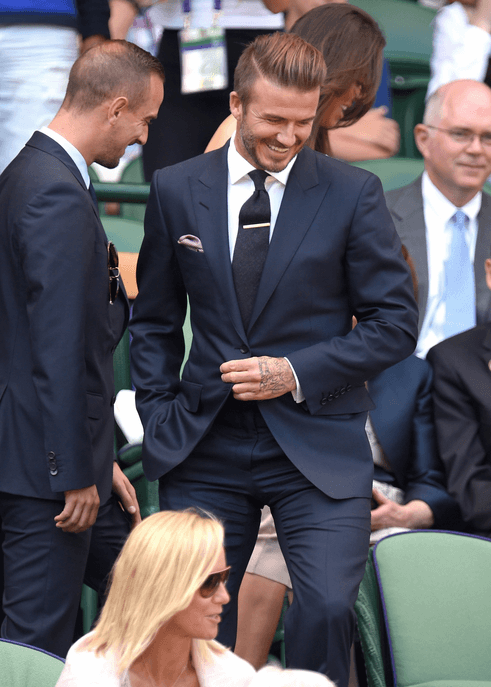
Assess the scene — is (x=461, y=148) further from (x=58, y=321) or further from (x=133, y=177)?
(x=58, y=321)

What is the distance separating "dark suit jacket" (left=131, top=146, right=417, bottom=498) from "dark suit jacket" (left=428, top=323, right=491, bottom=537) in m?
0.88

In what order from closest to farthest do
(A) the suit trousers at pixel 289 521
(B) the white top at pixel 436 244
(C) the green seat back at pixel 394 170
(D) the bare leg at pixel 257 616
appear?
(A) the suit trousers at pixel 289 521 → (D) the bare leg at pixel 257 616 → (B) the white top at pixel 436 244 → (C) the green seat back at pixel 394 170

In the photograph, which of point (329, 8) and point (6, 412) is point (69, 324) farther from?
point (329, 8)

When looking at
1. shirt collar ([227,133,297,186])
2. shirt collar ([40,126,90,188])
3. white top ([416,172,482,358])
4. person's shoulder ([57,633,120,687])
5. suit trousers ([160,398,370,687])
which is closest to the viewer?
person's shoulder ([57,633,120,687])

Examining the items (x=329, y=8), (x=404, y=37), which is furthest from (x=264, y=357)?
(x=404, y=37)

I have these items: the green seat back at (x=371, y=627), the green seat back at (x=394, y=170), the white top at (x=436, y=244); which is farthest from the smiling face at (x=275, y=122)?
the green seat back at (x=394, y=170)

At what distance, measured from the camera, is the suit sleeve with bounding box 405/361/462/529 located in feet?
10.3

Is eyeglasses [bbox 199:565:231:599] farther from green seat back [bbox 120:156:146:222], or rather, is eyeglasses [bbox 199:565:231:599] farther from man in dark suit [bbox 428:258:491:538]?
green seat back [bbox 120:156:146:222]

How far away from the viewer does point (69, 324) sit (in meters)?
2.29

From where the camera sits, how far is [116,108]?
2541 mm

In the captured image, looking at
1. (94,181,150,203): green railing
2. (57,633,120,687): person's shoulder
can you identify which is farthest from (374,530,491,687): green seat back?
(94,181,150,203): green railing

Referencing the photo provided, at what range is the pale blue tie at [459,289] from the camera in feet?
12.3

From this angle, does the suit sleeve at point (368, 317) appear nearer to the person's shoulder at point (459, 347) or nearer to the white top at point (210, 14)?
the person's shoulder at point (459, 347)

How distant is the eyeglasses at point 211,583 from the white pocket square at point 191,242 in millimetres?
861
